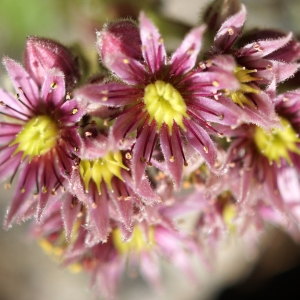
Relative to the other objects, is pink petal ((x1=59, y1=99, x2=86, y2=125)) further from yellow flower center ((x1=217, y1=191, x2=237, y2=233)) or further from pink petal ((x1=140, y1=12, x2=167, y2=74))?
yellow flower center ((x1=217, y1=191, x2=237, y2=233))

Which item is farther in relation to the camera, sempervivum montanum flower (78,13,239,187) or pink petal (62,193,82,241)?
pink petal (62,193,82,241)

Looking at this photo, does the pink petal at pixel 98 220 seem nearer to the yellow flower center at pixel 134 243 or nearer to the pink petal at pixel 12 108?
the pink petal at pixel 12 108

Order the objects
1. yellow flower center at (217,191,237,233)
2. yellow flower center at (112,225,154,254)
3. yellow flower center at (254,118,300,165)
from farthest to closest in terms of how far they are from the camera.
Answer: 1. yellow flower center at (112,225,154,254)
2. yellow flower center at (217,191,237,233)
3. yellow flower center at (254,118,300,165)

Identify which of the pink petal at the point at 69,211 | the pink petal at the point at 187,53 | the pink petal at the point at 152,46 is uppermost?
the pink petal at the point at 152,46

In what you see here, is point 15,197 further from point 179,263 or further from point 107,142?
point 179,263

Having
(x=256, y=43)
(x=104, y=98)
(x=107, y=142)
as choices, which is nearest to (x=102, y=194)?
(x=107, y=142)

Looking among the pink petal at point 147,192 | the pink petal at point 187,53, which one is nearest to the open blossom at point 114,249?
the pink petal at point 147,192

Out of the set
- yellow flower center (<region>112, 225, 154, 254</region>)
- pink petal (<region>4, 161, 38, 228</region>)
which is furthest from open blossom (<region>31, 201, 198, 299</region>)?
pink petal (<region>4, 161, 38, 228</region>)

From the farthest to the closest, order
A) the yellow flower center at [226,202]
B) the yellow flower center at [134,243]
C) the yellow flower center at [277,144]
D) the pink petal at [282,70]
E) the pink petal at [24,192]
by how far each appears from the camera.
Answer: the yellow flower center at [134,243], the yellow flower center at [226,202], the yellow flower center at [277,144], the pink petal at [24,192], the pink petal at [282,70]
